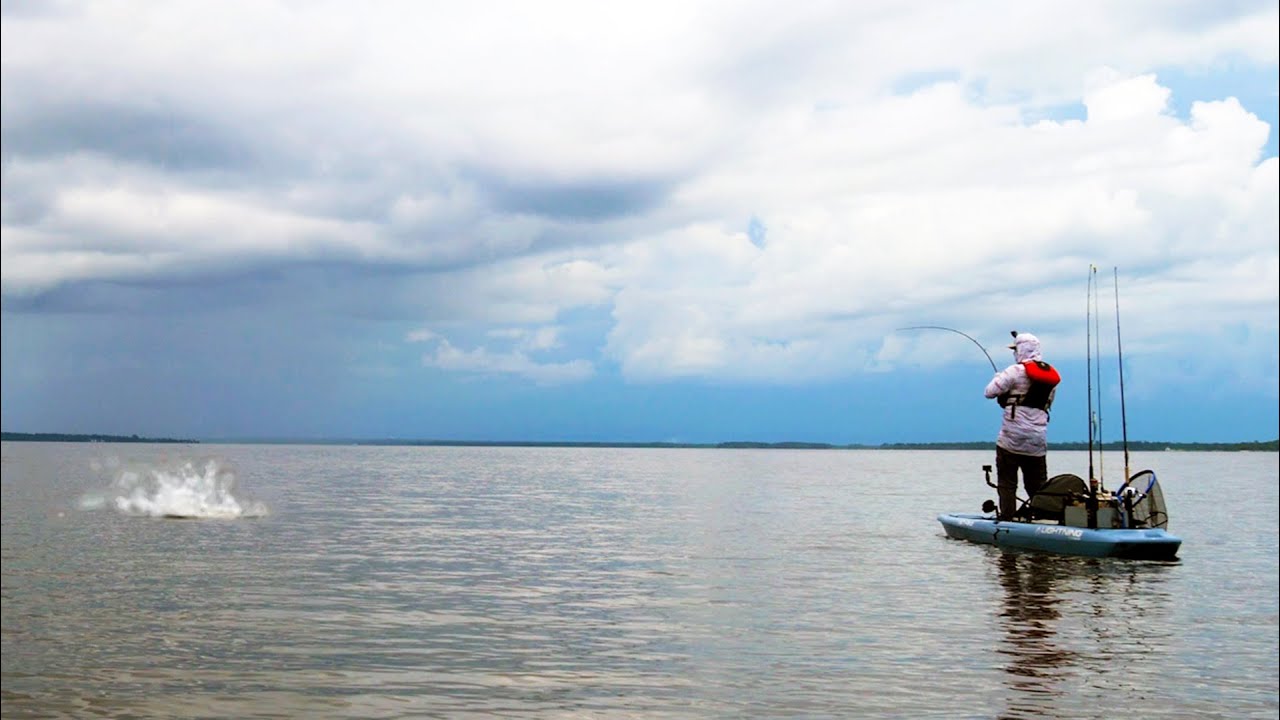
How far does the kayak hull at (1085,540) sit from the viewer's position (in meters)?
26.0

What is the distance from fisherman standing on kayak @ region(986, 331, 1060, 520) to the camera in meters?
28.0

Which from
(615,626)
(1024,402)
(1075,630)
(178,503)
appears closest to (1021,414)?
(1024,402)

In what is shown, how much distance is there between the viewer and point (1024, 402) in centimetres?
2797

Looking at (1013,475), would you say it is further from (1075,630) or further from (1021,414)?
(1075,630)

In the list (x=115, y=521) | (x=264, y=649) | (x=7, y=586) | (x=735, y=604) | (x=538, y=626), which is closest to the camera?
(x=264, y=649)

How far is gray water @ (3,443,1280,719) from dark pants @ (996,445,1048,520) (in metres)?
1.37

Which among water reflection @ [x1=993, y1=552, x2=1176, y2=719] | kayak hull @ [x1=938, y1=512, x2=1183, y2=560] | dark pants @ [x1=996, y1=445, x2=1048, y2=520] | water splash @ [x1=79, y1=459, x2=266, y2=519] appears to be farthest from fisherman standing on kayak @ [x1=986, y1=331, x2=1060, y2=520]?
water splash @ [x1=79, y1=459, x2=266, y2=519]

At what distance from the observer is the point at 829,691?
12969mm

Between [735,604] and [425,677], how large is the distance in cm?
781

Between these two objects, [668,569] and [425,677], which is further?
[668,569]

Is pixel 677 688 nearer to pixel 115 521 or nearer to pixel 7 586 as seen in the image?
pixel 7 586

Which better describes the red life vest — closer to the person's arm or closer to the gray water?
the person's arm

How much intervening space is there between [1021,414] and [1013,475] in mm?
A: 2015

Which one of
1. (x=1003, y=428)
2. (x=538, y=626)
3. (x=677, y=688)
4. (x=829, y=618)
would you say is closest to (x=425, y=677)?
(x=677, y=688)
